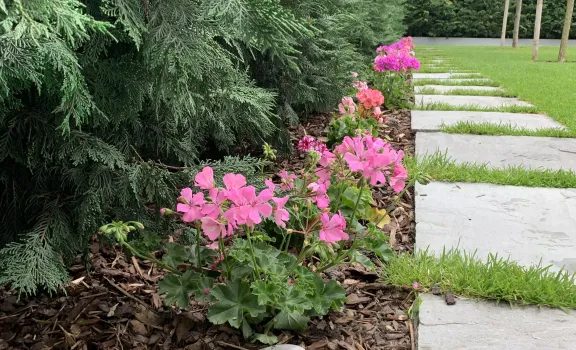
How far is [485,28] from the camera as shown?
111 ft

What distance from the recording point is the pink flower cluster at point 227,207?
145cm

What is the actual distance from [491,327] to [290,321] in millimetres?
664

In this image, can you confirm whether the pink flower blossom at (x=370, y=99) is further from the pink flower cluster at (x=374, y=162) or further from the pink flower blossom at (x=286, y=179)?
the pink flower cluster at (x=374, y=162)

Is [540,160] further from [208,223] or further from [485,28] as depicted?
[485,28]

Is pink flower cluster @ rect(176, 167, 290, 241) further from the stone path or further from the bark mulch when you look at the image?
the stone path

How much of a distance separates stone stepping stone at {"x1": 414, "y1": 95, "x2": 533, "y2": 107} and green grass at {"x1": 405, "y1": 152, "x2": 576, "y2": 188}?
2524 mm

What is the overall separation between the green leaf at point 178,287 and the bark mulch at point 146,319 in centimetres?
17

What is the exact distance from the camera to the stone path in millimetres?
1665

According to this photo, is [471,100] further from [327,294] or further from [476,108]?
[327,294]

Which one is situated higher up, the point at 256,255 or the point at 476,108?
the point at 256,255

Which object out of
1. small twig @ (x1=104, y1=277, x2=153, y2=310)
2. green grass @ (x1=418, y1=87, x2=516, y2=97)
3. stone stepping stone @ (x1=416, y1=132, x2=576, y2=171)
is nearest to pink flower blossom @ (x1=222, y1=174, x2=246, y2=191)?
small twig @ (x1=104, y1=277, x2=153, y2=310)

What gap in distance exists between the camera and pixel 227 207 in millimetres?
1526

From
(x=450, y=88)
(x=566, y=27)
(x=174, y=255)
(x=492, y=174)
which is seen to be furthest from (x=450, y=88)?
(x=566, y=27)

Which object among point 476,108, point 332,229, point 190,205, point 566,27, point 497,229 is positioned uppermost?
point 566,27
